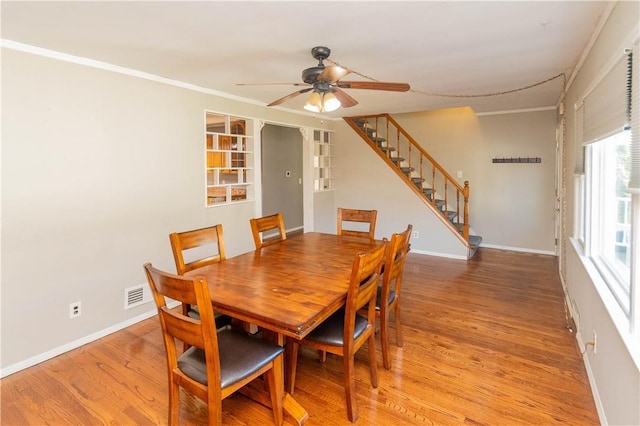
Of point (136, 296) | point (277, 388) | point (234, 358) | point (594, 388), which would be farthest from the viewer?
point (136, 296)

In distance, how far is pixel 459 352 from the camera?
2.64 meters

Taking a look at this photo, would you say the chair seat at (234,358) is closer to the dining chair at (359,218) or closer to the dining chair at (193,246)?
the dining chair at (193,246)

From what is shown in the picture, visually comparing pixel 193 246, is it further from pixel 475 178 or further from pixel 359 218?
pixel 475 178

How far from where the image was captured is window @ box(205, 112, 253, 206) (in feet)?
13.4

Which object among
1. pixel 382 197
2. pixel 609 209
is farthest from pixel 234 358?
pixel 382 197

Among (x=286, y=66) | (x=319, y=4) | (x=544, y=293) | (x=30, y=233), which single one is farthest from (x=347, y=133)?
(x=30, y=233)

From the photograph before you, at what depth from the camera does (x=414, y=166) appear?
645 centimetres

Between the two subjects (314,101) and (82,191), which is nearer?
(314,101)

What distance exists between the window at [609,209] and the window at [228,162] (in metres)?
3.55

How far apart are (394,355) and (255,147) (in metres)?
3.08

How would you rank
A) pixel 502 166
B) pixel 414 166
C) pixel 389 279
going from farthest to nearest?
pixel 414 166, pixel 502 166, pixel 389 279

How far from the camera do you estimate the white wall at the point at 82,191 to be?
2.45 m

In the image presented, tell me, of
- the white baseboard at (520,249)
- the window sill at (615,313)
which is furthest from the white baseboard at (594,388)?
the white baseboard at (520,249)

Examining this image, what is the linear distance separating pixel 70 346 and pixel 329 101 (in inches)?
110
